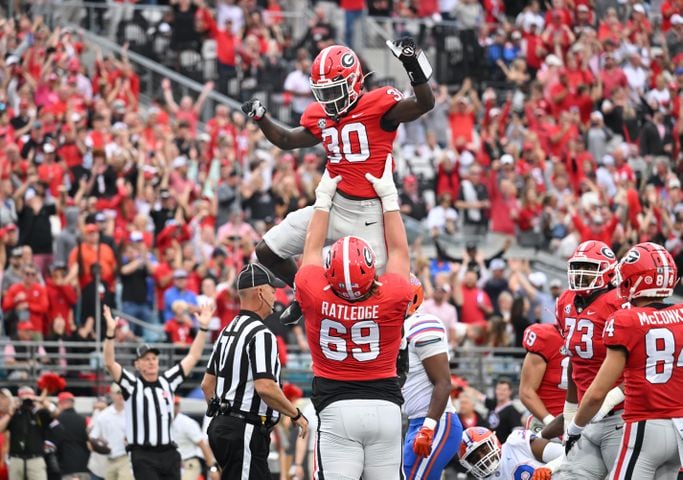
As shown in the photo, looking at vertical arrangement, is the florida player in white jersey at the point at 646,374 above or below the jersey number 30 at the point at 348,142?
below

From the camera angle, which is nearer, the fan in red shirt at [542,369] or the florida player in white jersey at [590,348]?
the florida player in white jersey at [590,348]

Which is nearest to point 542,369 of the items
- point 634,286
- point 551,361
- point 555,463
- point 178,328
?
point 551,361

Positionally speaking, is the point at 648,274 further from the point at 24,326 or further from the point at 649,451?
the point at 24,326

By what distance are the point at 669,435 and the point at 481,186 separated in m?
11.9

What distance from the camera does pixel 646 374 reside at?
8.63 meters

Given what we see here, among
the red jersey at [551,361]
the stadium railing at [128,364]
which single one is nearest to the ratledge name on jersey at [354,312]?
the red jersey at [551,361]

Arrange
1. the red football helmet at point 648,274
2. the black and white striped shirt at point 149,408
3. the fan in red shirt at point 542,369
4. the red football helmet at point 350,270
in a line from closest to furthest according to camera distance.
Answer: the red football helmet at point 350,270, the red football helmet at point 648,274, the fan in red shirt at point 542,369, the black and white striped shirt at point 149,408

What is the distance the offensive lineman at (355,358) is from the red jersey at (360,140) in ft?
2.62

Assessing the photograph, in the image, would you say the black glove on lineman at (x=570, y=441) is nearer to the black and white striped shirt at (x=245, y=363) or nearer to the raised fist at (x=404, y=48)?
the black and white striped shirt at (x=245, y=363)

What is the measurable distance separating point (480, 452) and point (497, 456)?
13 cm

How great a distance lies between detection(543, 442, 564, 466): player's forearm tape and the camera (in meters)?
9.82

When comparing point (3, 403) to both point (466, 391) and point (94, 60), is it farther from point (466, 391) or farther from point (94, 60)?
point (94, 60)

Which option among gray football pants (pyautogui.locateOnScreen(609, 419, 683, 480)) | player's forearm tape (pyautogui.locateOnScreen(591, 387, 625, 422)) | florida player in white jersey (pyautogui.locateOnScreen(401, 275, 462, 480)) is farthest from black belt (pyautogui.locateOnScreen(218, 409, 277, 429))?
gray football pants (pyautogui.locateOnScreen(609, 419, 683, 480))

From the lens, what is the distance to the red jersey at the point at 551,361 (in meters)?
10.1
